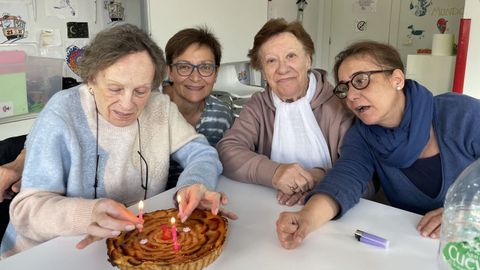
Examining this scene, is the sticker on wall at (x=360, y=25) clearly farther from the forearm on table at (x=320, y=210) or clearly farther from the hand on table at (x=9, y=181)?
the hand on table at (x=9, y=181)

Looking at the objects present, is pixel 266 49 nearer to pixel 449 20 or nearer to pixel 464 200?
pixel 464 200

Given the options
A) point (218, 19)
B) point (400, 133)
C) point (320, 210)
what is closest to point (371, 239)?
point (320, 210)

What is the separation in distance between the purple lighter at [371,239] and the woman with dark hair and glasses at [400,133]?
182 mm

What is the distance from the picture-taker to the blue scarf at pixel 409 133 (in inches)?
52.1

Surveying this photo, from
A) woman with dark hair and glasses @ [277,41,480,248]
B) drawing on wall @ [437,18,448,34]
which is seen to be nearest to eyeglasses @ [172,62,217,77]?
woman with dark hair and glasses @ [277,41,480,248]

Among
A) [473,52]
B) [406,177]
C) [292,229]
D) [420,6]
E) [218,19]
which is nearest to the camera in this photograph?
[292,229]

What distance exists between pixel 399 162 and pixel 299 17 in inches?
169

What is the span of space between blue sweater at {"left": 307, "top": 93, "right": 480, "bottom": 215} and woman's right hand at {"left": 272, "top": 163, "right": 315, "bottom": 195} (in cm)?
7

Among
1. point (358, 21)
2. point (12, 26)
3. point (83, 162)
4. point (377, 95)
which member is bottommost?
point (83, 162)

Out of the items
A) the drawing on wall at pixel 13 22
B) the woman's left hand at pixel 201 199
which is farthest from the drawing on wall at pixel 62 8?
the woman's left hand at pixel 201 199

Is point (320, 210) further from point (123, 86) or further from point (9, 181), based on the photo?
point (9, 181)

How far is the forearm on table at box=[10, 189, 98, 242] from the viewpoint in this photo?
104 centimetres

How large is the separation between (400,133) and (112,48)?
3.17ft

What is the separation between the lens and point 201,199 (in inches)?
47.8
